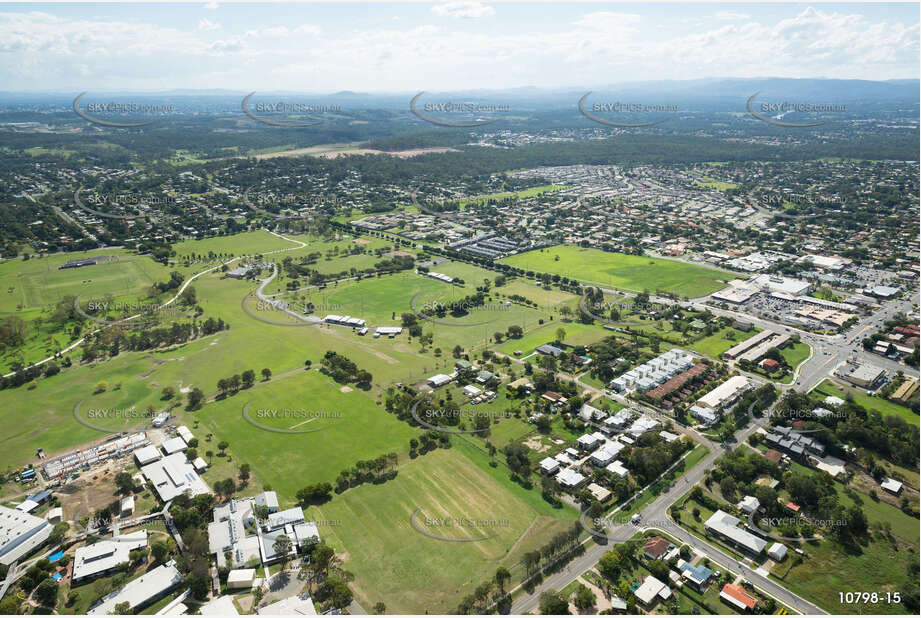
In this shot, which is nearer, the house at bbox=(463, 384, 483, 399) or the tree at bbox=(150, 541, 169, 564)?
the tree at bbox=(150, 541, 169, 564)

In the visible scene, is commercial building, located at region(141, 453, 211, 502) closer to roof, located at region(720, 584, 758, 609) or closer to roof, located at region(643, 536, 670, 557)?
roof, located at region(643, 536, 670, 557)

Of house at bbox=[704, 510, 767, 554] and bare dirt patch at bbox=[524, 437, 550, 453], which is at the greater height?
house at bbox=[704, 510, 767, 554]

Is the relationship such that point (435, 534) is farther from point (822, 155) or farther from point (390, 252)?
point (822, 155)

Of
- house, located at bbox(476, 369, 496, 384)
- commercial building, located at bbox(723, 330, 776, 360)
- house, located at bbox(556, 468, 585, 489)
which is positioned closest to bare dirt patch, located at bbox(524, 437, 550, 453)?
house, located at bbox(556, 468, 585, 489)

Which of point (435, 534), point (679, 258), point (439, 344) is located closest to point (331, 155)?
point (679, 258)

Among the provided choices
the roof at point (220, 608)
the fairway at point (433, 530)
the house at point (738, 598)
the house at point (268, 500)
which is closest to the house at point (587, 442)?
the fairway at point (433, 530)

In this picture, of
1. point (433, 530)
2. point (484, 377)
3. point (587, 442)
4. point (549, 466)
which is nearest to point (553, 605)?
point (433, 530)
